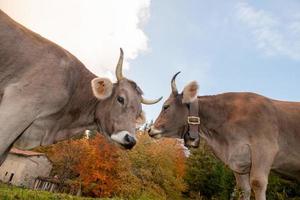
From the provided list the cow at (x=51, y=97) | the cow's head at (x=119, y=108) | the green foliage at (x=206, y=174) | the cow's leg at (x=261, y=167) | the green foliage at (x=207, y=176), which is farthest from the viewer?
the green foliage at (x=206, y=174)

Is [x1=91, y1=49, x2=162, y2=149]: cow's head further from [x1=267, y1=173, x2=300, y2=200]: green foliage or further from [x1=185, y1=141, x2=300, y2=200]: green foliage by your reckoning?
[x1=185, y1=141, x2=300, y2=200]: green foliage

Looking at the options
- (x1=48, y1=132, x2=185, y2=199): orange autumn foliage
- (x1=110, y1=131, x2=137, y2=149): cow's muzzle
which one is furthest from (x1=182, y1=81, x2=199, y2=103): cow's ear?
(x1=48, y1=132, x2=185, y2=199): orange autumn foliage

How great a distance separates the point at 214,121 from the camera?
9734 mm

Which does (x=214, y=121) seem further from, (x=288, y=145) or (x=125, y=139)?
(x=125, y=139)

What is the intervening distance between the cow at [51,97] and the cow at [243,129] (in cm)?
203

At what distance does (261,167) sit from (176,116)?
2.73m

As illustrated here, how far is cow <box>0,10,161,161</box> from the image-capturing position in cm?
647

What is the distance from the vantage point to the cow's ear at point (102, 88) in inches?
304

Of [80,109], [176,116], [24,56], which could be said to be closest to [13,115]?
[24,56]

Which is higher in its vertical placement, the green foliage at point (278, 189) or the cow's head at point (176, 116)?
the cow's head at point (176, 116)

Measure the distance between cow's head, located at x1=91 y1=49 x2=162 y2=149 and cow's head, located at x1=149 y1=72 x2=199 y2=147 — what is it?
2.21m

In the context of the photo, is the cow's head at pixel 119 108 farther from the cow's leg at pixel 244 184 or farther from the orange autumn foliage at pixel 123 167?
the orange autumn foliage at pixel 123 167

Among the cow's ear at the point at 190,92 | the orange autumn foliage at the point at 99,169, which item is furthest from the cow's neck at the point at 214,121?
the orange autumn foliage at the point at 99,169

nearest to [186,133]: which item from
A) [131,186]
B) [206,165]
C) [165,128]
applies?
[165,128]
